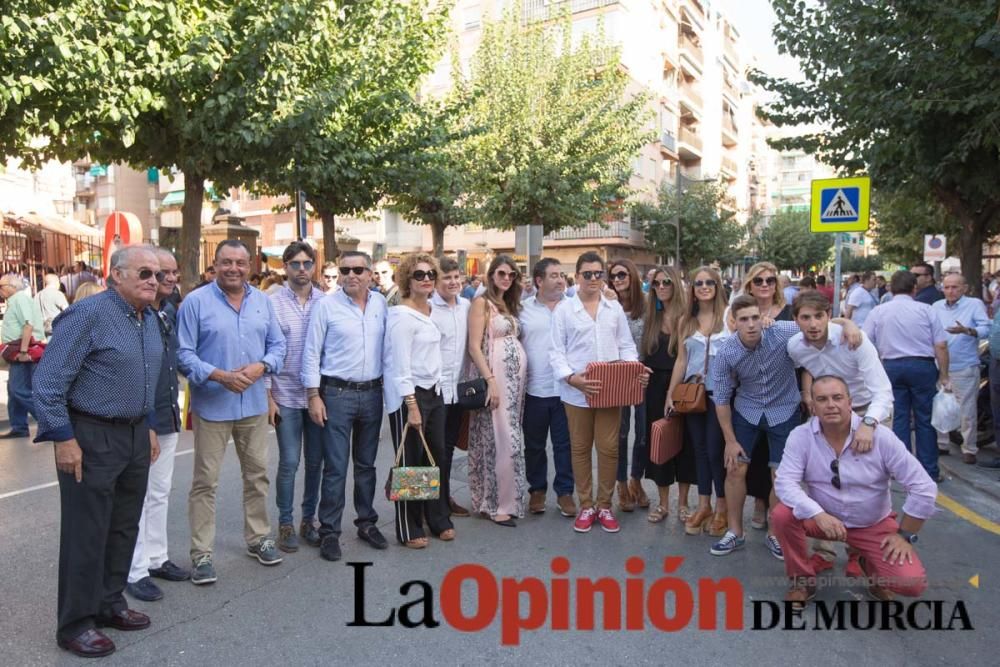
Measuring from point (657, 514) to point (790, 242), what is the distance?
Result: 166ft

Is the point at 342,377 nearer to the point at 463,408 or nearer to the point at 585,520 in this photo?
the point at 463,408

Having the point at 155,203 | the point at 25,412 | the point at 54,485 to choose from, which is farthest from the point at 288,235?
the point at 54,485

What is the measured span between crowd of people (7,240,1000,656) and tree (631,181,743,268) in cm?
3089

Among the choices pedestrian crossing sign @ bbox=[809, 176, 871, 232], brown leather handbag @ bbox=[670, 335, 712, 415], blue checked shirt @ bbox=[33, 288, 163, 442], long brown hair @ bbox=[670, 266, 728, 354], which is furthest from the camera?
pedestrian crossing sign @ bbox=[809, 176, 871, 232]

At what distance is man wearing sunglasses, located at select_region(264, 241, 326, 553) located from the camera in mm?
4738

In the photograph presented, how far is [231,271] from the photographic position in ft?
14.1

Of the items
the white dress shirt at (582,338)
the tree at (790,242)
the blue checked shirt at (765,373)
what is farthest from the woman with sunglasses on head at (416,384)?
the tree at (790,242)

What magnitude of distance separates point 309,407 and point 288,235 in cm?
3864

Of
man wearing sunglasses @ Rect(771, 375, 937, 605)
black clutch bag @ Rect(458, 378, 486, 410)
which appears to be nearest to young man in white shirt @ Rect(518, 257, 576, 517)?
black clutch bag @ Rect(458, 378, 486, 410)

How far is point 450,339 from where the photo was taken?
5.16 metres

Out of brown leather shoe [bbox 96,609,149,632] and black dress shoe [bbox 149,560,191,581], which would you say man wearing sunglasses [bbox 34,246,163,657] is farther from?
black dress shoe [bbox 149,560,191,581]

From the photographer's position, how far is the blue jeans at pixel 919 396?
6.27 m

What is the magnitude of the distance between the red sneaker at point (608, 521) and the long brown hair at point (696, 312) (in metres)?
1.25

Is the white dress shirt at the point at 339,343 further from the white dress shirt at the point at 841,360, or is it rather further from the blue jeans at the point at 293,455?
the white dress shirt at the point at 841,360
